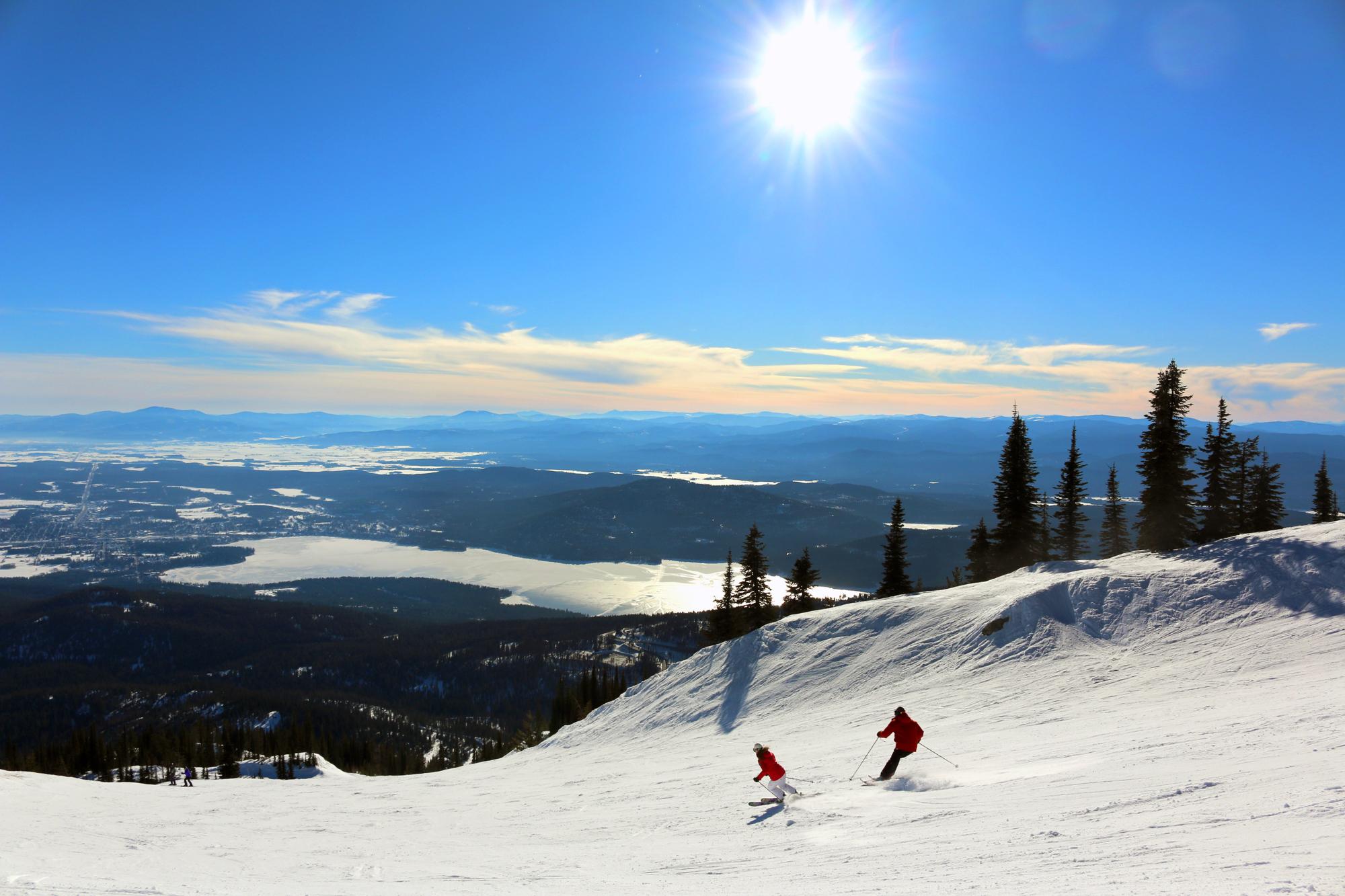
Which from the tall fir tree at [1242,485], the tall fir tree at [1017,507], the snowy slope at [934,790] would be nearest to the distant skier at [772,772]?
the snowy slope at [934,790]

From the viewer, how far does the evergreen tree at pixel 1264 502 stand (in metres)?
43.3

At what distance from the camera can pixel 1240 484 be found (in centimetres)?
4181

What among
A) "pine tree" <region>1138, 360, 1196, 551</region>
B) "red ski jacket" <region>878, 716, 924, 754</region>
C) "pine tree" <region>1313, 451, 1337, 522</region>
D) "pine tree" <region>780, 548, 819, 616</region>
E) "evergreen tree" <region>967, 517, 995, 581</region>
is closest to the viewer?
"red ski jacket" <region>878, 716, 924, 754</region>

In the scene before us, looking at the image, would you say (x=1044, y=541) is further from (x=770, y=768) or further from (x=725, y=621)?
(x=770, y=768)

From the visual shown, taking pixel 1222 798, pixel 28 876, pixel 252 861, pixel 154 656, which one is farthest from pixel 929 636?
pixel 154 656

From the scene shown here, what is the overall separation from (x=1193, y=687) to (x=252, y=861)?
76.4 feet

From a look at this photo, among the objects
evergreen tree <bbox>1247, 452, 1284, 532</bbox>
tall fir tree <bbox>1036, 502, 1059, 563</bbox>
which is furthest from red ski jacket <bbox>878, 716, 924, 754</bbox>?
evergreen tree <bbox>1247, 452, 1284, 532</bbox>

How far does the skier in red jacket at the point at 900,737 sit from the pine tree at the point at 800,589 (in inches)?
1446

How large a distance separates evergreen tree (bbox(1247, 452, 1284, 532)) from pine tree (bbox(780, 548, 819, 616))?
30.7 metres

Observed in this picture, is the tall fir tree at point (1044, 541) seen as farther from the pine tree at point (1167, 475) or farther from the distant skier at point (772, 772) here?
the distant skier at point (772, 772)

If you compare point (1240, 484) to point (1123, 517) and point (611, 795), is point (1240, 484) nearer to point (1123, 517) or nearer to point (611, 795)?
point (1123, 517)

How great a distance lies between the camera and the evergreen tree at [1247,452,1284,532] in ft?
142

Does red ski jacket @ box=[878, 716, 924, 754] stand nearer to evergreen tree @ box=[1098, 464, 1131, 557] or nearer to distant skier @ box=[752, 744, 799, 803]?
distant skier @ box=[752, 744, 799, 803]

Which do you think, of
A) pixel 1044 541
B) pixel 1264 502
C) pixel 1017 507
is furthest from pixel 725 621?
pixel 1264 502
